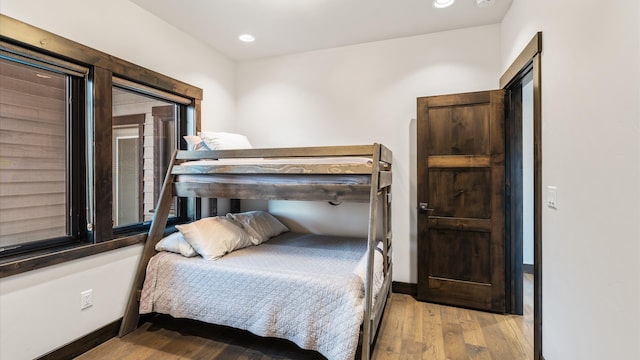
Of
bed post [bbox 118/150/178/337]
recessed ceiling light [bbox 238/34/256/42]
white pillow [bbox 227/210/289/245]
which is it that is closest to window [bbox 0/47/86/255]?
bed post [bbox 118/150/178/337]

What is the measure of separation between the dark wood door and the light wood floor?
0.25 m

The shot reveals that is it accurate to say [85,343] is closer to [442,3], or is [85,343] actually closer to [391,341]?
[391,341]

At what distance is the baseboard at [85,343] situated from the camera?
1913 millimetres

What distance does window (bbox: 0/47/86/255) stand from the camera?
182 centimetres

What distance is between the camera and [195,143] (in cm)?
288

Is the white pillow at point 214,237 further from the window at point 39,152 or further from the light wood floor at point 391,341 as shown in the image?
the window at point 39,152

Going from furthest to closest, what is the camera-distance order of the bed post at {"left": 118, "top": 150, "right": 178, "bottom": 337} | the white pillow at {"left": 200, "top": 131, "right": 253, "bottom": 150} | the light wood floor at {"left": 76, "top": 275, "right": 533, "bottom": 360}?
the white pillow at {"left": 200, "top": 131, "right": 253, "bottom": 150} → the bed post at {"left": 118, "top": 150, "right": 178, "bottom": 337} → the light wood floor at {"left": 76, "top": 275, "right": 533, "bottom": 360}

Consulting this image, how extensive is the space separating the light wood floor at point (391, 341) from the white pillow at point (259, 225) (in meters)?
0.83

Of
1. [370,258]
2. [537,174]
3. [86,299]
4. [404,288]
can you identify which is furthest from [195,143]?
[537,174]

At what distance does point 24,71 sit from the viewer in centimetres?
188

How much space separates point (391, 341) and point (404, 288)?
94 cm

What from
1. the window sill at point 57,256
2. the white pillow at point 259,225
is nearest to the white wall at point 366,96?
the white pillow at point 259,225
